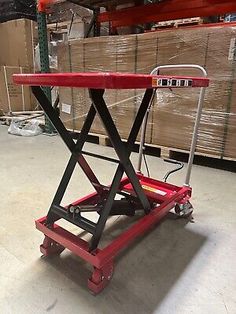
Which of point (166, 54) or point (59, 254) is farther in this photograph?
point (166, 54)

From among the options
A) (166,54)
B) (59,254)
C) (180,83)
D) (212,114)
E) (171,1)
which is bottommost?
(59,254)

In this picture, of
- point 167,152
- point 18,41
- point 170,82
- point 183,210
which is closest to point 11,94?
point 18,41

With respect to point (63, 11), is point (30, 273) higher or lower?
lower

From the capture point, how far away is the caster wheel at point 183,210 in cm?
166

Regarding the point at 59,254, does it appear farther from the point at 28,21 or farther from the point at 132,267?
the point at 28,21

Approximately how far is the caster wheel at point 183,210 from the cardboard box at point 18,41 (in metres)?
4.85

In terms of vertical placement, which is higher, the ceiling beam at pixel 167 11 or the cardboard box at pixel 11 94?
the ceiling beam at pixel 167 11

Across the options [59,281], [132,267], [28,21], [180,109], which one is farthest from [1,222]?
[28,21]

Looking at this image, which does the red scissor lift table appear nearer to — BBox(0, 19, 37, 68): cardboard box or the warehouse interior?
the warehouse interior

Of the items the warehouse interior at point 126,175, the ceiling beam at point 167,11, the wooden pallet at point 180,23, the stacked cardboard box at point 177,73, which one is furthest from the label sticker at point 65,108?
the wooden pallet at point 180,23

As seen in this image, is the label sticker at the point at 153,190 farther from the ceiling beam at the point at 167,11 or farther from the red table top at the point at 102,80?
the ceiling beam at the point at 167,11

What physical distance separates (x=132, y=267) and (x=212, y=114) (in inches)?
68.5

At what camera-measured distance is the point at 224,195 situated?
2.01 metres

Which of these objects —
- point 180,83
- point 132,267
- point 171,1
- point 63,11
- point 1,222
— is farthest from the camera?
point 63,11
